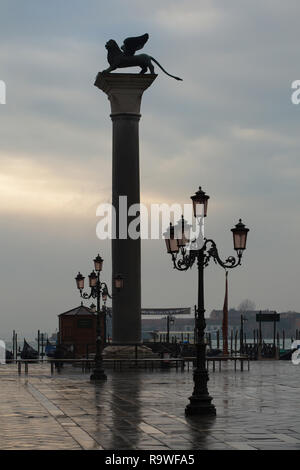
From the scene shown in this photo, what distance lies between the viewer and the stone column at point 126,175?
44656 mm

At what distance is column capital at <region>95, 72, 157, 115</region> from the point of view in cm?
4469

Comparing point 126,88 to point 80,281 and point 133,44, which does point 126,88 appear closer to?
point 133,44

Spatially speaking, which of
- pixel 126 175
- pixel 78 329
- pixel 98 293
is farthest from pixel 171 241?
pixel 78 329

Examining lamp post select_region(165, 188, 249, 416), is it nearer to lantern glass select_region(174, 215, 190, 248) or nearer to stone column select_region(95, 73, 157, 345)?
lantern glass select_region(174, 215, 190, 248)

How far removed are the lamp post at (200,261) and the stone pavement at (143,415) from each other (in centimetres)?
46

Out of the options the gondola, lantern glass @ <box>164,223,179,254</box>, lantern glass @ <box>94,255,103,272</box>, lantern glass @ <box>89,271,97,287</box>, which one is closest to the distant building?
the gondola

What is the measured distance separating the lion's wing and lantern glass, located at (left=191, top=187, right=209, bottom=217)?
25180mm

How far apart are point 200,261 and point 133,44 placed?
26362 mm

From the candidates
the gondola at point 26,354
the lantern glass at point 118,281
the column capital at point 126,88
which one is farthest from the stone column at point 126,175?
the gondola at point 26,354

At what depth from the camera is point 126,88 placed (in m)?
44.7
